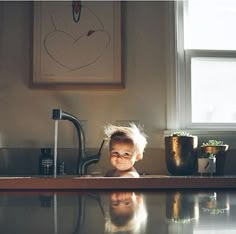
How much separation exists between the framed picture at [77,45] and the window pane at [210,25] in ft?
1.36

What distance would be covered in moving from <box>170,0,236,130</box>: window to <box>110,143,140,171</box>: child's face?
0.47 meters

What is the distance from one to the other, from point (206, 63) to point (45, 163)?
1030 mm

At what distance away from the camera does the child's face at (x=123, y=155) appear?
181 centimetres

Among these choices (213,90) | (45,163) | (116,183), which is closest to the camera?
(116,183)

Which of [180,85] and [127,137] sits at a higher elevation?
[180,85]

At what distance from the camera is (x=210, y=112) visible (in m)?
2.23

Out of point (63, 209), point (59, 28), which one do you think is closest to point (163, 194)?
point (63, 209)

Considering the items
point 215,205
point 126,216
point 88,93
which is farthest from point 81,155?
point 126,216

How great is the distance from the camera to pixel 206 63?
7.42ft

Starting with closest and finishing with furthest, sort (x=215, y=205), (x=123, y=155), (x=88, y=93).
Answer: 1. (x=215, y=205)
2. (x=123, y=155)
3. (x=88, y=93)

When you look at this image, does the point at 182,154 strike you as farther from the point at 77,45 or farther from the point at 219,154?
the point at 77,45

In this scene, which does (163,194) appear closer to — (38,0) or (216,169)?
(216,169)

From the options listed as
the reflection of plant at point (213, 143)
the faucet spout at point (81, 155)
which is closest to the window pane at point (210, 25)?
the reflection of plant at point (213, 143)

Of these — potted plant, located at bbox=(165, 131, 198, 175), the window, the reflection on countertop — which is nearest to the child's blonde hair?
potted plant, located at bbox=(165, 131, 198, 175)
